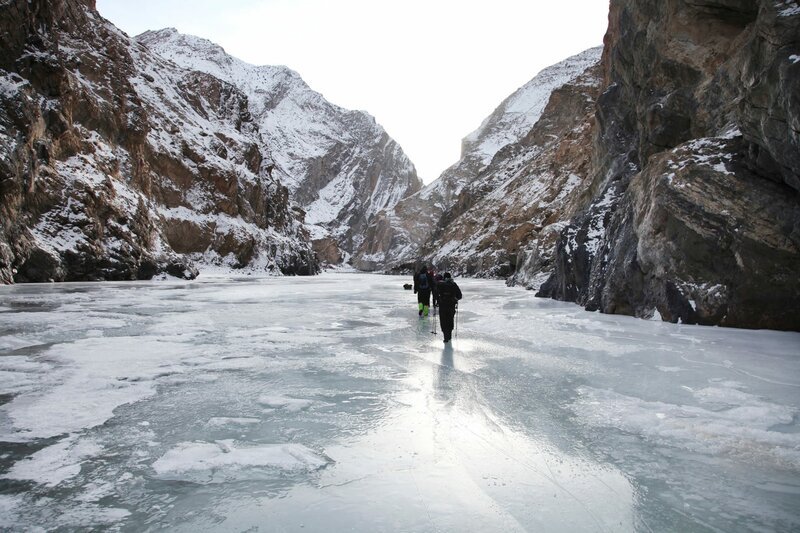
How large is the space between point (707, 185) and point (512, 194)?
69.1 meters

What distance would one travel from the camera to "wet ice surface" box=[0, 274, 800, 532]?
2732 mm

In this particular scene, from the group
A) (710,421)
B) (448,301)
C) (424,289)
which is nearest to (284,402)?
(710,421)

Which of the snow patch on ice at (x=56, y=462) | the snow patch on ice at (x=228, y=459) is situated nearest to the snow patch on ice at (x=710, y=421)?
the snow patch on ice at (x=228, y=459)

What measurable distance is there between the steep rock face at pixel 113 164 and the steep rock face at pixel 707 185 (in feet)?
93.0

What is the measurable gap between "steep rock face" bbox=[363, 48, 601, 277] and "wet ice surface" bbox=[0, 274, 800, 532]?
25.8 m

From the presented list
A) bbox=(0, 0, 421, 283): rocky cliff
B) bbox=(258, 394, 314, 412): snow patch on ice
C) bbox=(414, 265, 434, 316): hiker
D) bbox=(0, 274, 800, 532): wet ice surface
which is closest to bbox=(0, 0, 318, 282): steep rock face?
bbox=(0, 0, 421, 283): rocky cliff

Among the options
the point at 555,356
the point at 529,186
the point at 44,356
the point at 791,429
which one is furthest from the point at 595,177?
the point at 529,186

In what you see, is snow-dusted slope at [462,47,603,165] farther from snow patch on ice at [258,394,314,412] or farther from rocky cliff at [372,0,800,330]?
snow patch on ice at [258,394,314,412]

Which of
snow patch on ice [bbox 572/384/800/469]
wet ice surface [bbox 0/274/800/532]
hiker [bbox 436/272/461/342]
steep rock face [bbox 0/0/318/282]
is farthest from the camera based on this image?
steep rock face [bbox 0/0/318/282]

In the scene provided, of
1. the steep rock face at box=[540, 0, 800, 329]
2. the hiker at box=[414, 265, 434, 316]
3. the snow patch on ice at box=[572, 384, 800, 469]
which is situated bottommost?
the snow patch on ice at box=[572, 384, 800, 469]

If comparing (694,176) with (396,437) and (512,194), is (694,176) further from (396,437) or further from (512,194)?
(512,194)

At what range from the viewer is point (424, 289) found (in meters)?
13.4

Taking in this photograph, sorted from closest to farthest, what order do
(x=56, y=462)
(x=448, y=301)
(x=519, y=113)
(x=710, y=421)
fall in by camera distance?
1. (x=56, y=462)
2. (x=710, y=421)
3. (x=448, y=301)
4. (x=519, y=113)

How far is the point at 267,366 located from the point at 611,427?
4553 millimetres
